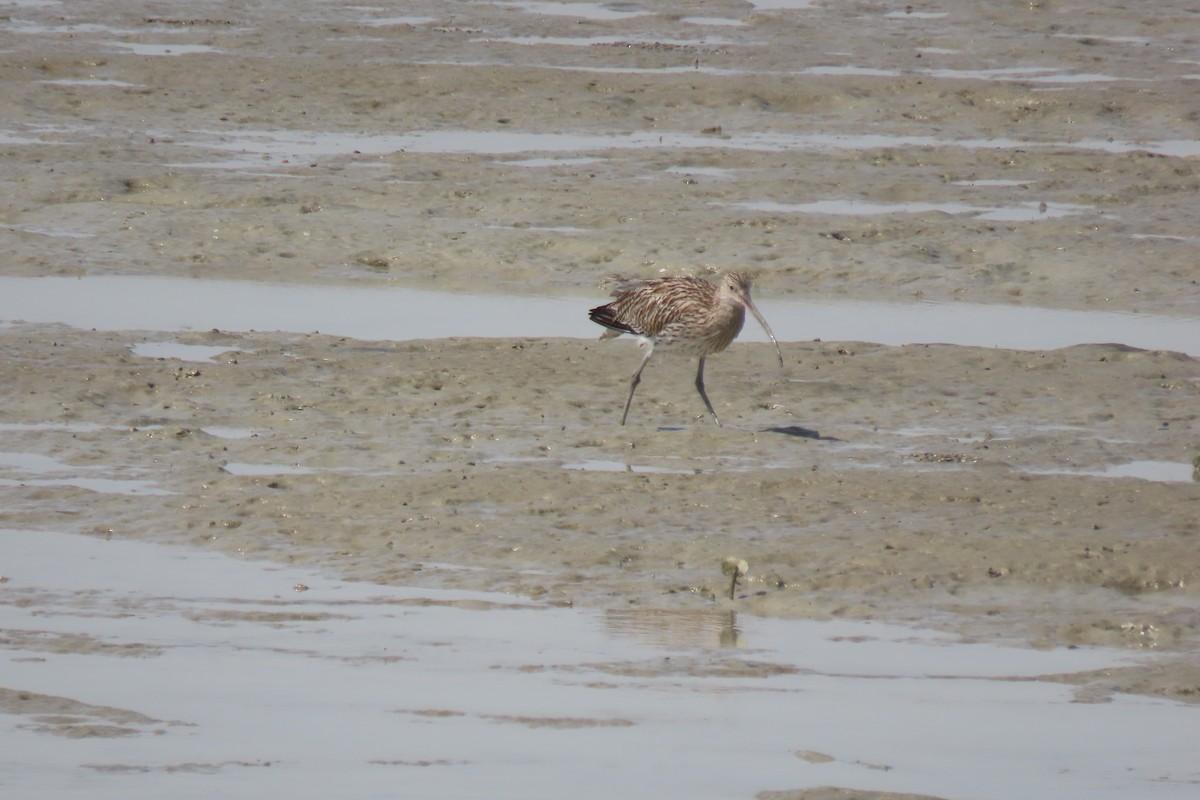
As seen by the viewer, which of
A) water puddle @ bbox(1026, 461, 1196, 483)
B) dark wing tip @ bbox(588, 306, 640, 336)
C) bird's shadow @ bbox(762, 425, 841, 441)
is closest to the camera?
water puddle @ bbox(1026, 461, 1196, 483)

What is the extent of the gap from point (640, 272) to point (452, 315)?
193 cm

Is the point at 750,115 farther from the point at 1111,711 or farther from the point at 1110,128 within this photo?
the point at 1111,711

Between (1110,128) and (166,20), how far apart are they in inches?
465

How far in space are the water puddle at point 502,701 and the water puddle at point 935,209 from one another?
32.1ft

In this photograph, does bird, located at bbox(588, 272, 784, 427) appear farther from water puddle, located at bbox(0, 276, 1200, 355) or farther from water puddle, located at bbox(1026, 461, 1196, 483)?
water puddle, located at bbox(1026, 461, 1196, 483)

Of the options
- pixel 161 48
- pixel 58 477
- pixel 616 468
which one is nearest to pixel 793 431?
pixel 616 468

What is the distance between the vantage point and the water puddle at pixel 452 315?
1409cm

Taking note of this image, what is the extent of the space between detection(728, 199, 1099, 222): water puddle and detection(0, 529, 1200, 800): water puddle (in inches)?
385

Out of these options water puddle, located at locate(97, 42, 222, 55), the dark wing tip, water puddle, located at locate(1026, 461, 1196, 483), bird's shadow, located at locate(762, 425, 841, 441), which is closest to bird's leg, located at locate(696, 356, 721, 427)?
bird's shadow, located at locate(762, 425, 841, 441)

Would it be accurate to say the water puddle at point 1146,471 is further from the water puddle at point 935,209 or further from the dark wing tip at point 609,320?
the water puddle at point 935,209

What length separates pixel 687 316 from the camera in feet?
40.0

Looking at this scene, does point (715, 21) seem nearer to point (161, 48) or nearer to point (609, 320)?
point (161, 48)

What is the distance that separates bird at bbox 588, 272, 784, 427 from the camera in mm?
12195

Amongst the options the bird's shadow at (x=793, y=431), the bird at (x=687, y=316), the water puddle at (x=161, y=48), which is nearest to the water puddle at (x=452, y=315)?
the bird at (x=687, y=316)
